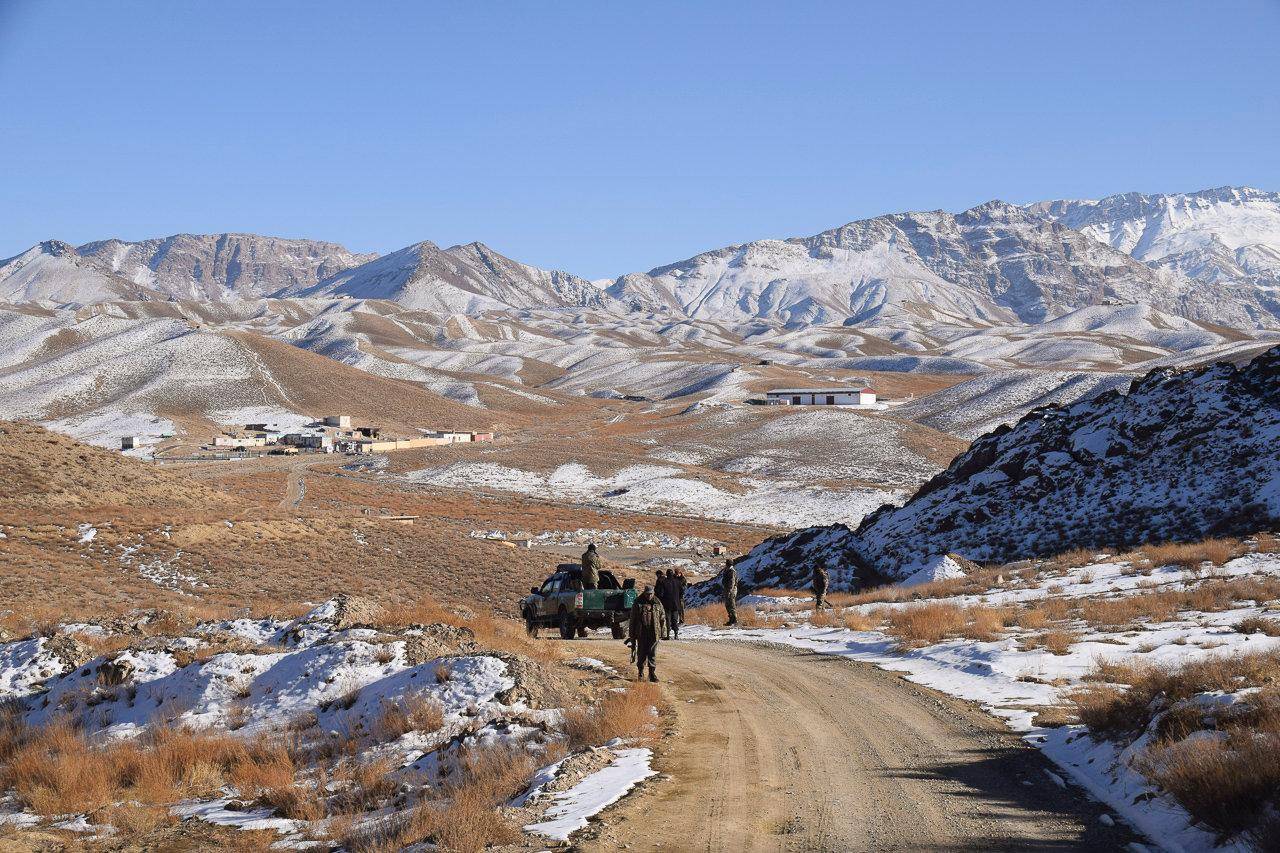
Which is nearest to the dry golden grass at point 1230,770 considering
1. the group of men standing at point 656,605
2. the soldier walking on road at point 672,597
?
the group of men standing at point 656,605

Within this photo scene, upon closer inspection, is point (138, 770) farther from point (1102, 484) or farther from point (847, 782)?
point (1102, 484)

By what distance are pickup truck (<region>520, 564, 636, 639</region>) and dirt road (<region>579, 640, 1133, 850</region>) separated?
8946 millimetres

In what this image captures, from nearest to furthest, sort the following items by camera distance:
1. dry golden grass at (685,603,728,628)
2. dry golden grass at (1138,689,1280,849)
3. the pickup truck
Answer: dry golden grass at (1138,689,1280,849) → the pickup truck → dry golden grass at (685,603,728,628)

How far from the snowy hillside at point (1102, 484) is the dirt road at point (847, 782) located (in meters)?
21.3

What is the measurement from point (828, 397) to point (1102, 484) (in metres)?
121

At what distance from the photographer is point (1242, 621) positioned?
655 inches

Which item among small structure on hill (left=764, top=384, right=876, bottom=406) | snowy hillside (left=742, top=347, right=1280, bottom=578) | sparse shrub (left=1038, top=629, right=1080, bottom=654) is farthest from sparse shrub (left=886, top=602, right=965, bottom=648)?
small structure on hill (left=764, top=384, right=876, bottom=406)

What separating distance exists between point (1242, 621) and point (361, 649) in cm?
1485

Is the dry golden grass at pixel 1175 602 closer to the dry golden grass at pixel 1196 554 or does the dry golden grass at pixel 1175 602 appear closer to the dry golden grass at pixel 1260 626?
the dry golden grass at pixel 1260 626

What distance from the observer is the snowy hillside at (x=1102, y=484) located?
105 feet

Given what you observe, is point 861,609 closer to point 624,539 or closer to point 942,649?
point 942,649

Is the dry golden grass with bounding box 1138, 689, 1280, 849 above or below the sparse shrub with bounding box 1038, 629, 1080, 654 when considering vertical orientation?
above

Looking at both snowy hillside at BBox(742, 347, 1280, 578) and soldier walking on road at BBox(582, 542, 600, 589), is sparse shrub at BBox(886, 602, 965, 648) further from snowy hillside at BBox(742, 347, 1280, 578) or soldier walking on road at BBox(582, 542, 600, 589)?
snowy hillside at BBox(742, 347, 1280, 578)

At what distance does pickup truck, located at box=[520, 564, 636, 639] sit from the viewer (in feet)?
78.8
